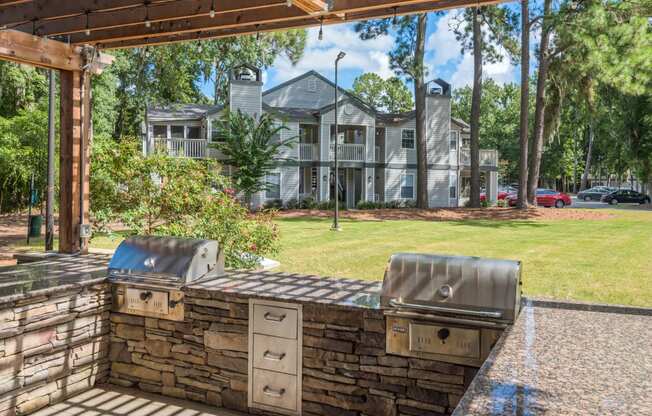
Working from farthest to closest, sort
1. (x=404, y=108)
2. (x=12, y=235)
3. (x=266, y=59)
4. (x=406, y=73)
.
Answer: (x=404, y=108), (x=266, y=59), (x=406, y=73), (x=12, y=235)

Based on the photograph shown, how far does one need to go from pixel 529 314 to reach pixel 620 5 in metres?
15.2

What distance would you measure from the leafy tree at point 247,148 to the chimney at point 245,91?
0.97 m

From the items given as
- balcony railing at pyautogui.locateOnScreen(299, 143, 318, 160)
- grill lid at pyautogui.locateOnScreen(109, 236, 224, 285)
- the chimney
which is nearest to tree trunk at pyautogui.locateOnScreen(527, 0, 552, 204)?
balcony railing at pyautogui.locateOnScreen(299, 143, 318, 160)

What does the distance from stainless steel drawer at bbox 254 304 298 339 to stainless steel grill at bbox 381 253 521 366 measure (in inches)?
24.4

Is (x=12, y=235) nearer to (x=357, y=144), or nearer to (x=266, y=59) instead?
(x=357, y=144)

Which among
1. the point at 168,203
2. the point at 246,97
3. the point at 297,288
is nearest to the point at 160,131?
the point at 246,97

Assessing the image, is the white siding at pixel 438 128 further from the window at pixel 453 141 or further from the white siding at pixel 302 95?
the white siding at pixel 302 95

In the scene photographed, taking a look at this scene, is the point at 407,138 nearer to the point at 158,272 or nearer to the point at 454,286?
the point at 158,272

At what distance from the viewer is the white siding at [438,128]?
2514cm

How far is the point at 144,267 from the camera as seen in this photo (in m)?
3.75

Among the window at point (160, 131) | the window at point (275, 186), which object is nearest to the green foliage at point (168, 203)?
the window at point (275, 186)

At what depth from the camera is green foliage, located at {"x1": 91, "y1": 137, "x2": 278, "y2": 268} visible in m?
5.96

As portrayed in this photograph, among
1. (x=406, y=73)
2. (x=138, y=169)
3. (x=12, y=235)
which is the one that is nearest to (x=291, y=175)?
(x=406, y=73)

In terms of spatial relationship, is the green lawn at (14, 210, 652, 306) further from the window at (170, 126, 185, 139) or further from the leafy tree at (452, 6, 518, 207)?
the window at (170, 126, 185, 139)
